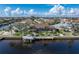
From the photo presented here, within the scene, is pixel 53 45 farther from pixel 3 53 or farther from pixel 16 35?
pixel 3 53

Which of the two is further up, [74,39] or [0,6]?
[0,6]

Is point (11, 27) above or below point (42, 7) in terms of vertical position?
below

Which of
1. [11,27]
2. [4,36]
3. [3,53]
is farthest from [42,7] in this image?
[3,53]
